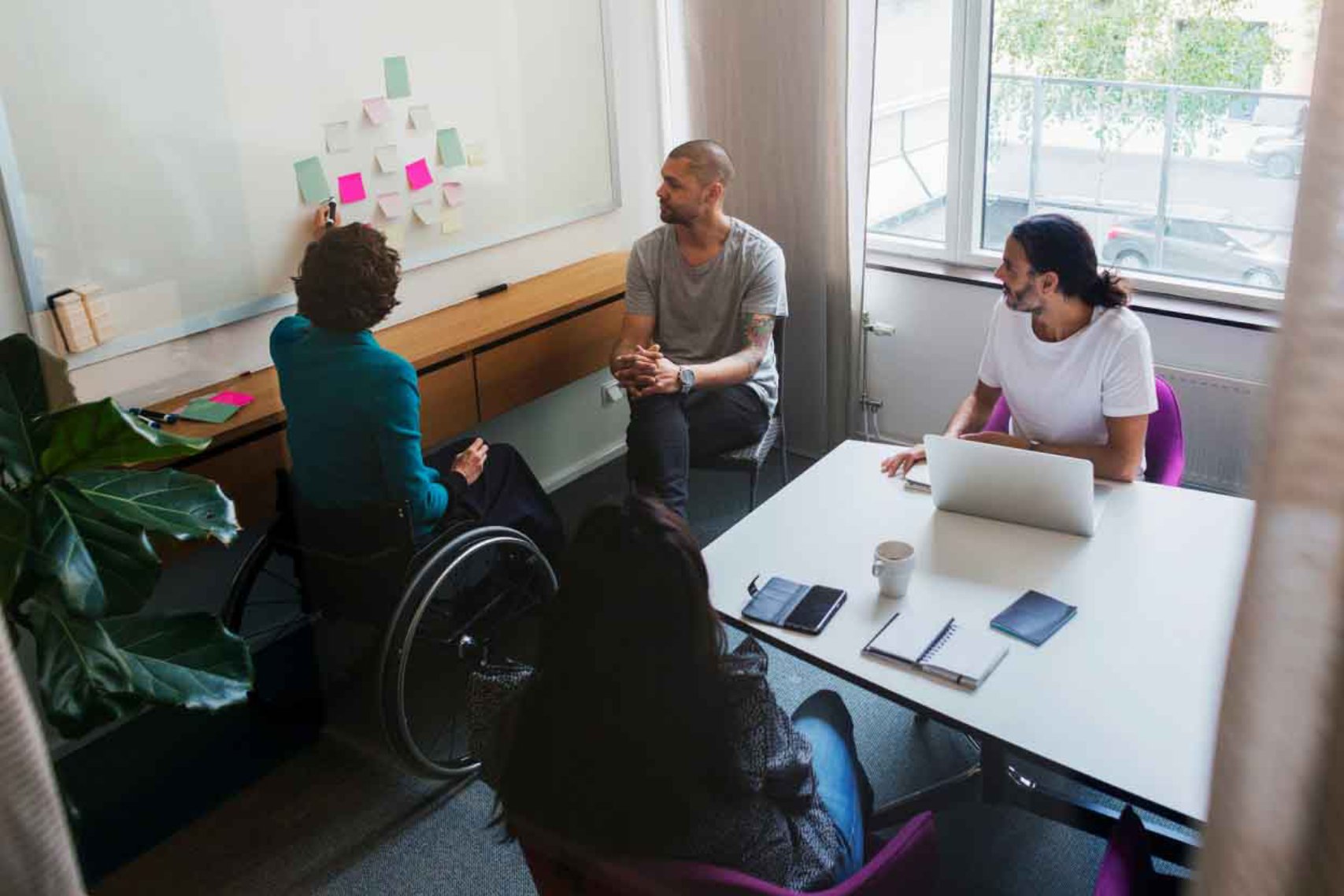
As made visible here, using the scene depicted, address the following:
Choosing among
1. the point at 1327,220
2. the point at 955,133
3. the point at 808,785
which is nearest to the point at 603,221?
the point at 955,133

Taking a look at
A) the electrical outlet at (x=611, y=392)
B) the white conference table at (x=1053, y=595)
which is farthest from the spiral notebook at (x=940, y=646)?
the electrical outlet at (x=611, y=392)

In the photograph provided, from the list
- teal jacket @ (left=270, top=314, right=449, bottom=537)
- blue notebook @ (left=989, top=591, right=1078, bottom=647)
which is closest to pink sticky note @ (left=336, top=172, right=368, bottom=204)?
teal jacket @ (left=270, top=314, right=449, bottom=537)

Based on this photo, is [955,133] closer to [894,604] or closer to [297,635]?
[894,604]

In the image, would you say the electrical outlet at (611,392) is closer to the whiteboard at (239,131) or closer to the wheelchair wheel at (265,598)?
the whiteboard at (239,131)

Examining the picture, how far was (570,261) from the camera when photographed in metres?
3.85

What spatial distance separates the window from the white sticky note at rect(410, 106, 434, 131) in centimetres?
142

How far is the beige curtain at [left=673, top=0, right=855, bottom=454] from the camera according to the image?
3.62 meters

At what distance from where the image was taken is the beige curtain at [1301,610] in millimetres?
375

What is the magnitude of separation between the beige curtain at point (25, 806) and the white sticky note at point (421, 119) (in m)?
2.88

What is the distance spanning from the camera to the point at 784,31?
143 inches

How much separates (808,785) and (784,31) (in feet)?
8.71

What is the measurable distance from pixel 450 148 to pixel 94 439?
5.56 ft

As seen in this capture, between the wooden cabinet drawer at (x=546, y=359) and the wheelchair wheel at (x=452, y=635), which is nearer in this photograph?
the wheelchair wheel at (x=452, y=635)

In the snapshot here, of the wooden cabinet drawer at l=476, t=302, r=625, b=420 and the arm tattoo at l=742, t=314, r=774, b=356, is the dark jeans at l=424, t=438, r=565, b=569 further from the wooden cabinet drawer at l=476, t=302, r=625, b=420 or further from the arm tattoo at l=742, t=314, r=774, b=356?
the arm tattoo at l=742, t=314, r=774, b=356
